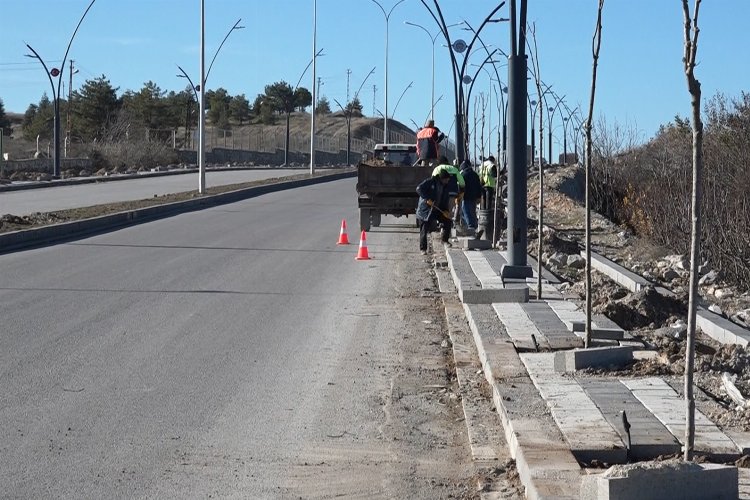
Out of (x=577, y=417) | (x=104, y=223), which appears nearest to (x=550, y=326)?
(x=577, y=417)

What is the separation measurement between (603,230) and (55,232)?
14.2 m

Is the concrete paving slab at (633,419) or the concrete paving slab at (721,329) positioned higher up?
the concrete paving slab at (633,419)

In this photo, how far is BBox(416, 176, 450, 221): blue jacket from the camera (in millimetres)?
20000

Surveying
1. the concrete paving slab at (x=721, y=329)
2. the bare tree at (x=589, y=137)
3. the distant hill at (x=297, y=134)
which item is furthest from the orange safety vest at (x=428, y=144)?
the distant hill at (x=297, y=134)

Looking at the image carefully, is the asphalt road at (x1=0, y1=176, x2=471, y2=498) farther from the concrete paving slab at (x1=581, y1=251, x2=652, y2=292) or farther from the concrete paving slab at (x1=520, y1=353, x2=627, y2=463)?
the concrete paving slab at (x1=581, y1=251, x2=652, y2=292)

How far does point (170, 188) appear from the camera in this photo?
148 feet

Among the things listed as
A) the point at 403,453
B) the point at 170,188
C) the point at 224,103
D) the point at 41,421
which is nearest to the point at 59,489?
the point at 41,421

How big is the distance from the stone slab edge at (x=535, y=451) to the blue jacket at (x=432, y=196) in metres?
11.7

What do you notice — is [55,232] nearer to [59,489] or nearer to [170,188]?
[59,489]

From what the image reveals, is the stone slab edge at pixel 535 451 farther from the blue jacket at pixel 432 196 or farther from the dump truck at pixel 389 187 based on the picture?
the dump truck at pixel 389 187

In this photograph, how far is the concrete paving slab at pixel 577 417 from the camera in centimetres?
604

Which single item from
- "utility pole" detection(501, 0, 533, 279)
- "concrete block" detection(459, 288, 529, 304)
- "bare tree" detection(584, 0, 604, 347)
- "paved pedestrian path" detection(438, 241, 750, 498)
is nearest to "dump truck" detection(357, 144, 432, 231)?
"utility pole" detection(501, 0, 533, 279)

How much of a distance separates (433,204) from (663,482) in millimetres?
15429

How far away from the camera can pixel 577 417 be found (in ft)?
22.3
